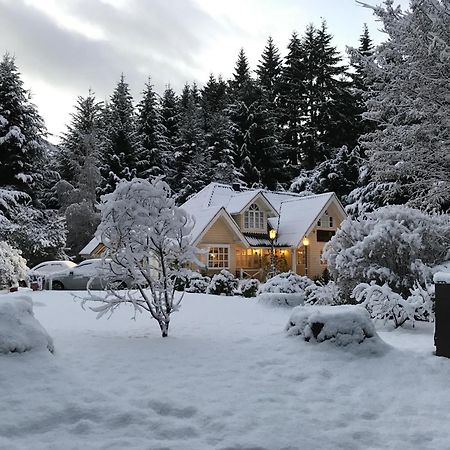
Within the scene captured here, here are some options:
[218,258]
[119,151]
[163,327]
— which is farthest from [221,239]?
[163,327]

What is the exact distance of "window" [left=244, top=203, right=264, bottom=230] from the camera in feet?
101

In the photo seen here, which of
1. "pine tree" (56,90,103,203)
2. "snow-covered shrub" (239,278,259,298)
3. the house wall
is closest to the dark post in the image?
"snow-covered shrub" (239,278,259,298)

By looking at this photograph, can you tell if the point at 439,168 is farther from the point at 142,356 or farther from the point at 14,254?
the point at 14,254

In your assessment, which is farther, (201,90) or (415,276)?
(201,90)

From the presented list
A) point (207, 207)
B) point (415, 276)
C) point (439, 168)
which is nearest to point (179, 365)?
point (415, 276)

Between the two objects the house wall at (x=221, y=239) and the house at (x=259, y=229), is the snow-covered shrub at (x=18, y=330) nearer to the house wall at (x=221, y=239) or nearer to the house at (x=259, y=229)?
the house at (x=259, y=229)

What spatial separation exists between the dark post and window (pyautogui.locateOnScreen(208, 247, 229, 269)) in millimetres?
22004

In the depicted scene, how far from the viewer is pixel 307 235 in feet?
100

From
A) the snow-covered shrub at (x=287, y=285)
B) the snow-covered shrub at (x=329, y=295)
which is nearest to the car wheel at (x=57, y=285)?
the snow-covered shrub at (x=287, y=285)

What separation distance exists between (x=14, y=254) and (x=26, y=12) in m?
9.86

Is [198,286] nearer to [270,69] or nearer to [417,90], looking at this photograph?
[417,90]

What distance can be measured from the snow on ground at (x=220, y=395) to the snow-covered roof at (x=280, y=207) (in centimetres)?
2183

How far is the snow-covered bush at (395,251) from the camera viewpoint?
10461 mm

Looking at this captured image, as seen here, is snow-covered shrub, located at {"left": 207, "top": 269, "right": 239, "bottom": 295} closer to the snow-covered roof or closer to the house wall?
the house wall
